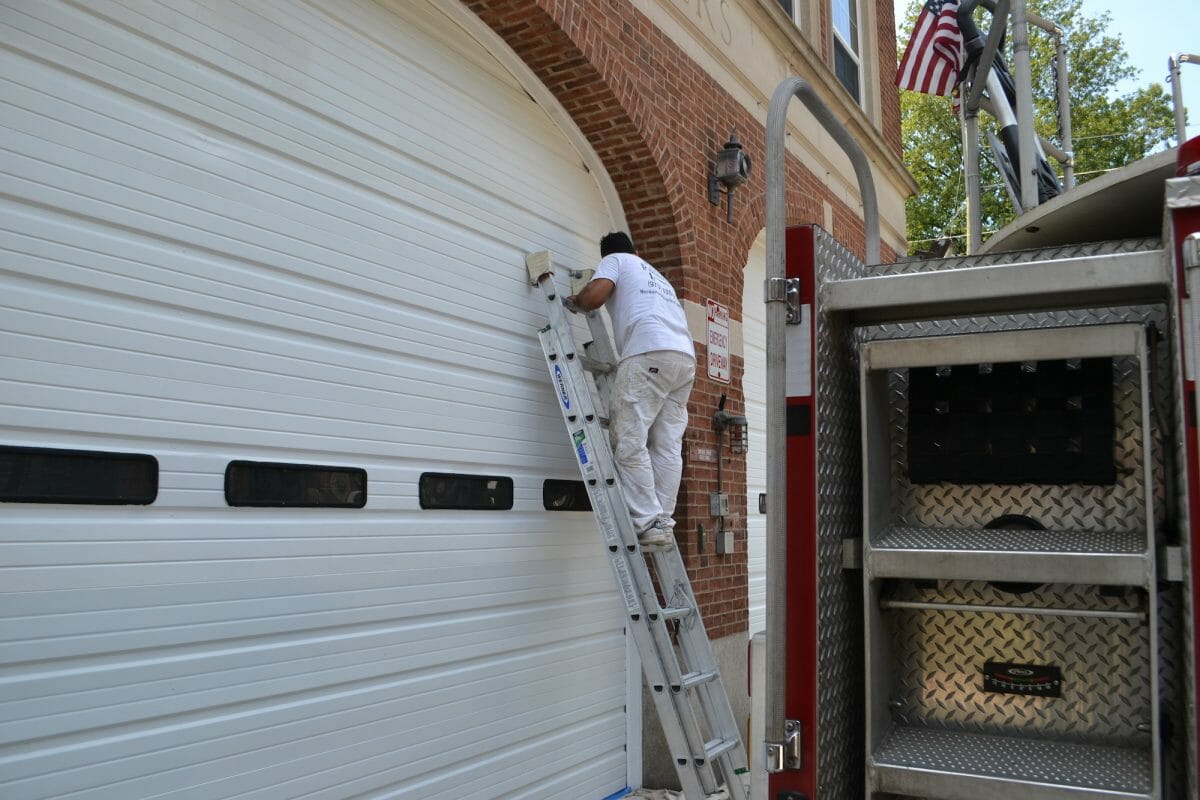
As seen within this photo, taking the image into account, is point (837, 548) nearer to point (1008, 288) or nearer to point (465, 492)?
point (1008, 288)

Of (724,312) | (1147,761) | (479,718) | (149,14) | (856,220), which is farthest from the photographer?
(856,220)

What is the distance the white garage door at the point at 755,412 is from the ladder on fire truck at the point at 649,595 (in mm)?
2811

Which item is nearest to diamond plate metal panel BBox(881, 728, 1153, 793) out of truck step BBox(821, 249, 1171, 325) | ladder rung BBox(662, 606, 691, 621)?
truck step BBox(821, 249, 1171, 325)

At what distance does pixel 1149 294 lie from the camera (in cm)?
263

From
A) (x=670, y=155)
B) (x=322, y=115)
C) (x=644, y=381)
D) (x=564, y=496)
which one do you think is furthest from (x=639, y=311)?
(x=322, y=115)

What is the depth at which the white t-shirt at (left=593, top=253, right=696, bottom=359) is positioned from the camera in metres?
5.23

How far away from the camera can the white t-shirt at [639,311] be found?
5227 millimetres

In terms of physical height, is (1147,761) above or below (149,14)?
below

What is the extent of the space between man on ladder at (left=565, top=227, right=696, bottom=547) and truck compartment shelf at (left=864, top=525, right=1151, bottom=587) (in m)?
2.35

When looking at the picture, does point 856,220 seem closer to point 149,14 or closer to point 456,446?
point 456,446

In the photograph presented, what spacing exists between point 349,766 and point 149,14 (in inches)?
117

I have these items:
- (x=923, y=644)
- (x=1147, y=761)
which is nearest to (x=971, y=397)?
(x=923, y=644)

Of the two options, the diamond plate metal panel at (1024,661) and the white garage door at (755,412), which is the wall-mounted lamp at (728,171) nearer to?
the white garage door at (755,412)

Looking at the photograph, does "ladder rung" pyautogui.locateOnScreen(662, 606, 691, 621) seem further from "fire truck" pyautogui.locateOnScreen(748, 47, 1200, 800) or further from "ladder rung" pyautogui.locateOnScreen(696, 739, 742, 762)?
"fire truck" pyautogui.locateOnScreen(748, 47, 1200, 800)
